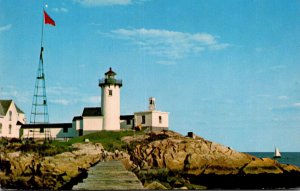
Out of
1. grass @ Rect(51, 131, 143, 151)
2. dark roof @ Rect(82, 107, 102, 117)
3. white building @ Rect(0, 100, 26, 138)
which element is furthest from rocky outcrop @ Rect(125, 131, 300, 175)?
white building @ Rect(0, 100, 26, 138)

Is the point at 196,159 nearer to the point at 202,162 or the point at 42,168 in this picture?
the point at 202,162

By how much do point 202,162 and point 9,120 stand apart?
70.4ft

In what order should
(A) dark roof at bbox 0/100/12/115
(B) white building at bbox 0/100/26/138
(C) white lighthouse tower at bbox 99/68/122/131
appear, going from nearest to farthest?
(B) white building at bbox 0/100/26/138 → (A) dark roof at bbox 0/100/12/115 → (C) white lighthouse tower at bbox 99/68/122/131

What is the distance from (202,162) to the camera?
4456 centimetres

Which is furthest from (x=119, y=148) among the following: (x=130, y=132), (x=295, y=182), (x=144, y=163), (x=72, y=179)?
(x=295, y=182)

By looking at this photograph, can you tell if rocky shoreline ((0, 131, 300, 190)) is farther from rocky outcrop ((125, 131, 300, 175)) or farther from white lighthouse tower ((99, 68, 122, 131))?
white lighthouse tower ((99, 68, 122, 131))

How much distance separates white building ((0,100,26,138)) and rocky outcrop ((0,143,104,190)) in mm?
10442

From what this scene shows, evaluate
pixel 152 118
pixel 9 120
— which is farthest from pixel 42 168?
pixel 152 118

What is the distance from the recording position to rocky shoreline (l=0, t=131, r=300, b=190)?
37344mm

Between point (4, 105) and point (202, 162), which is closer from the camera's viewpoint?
point (202, 162)

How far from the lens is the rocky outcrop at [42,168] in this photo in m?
36.0

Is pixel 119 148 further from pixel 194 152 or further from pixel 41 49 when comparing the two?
pixel 41 49

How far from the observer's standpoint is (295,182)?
41906 millimetres

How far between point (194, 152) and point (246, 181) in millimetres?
6405
